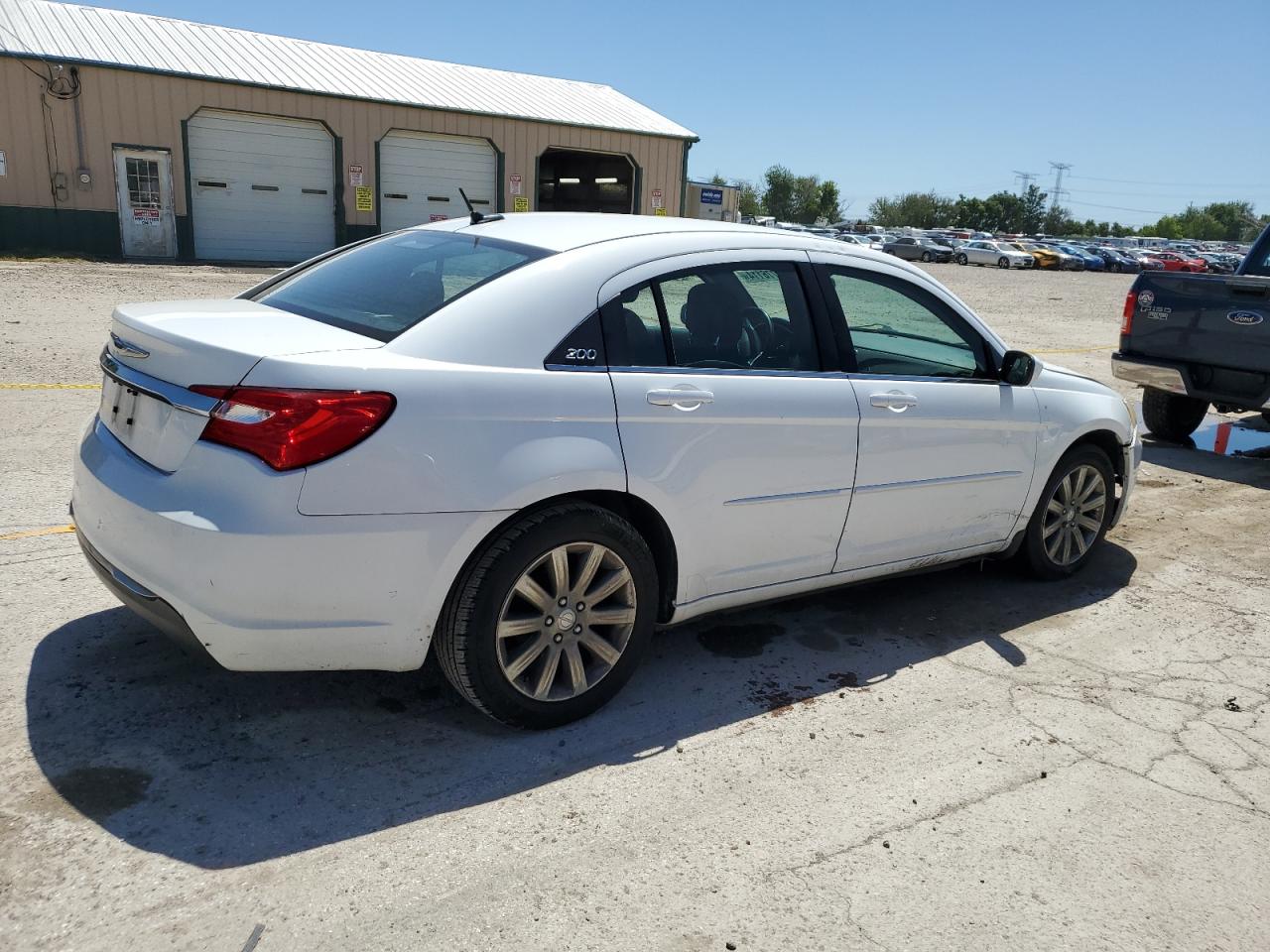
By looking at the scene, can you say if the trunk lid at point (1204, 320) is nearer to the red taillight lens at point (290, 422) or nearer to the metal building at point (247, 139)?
the red taillight lens at point (290, 422)

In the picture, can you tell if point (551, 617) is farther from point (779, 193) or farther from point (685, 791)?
point (779, 193)

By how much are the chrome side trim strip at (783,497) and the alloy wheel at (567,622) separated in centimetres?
53

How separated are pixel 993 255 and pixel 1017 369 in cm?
5271

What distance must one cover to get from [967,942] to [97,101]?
26709mm

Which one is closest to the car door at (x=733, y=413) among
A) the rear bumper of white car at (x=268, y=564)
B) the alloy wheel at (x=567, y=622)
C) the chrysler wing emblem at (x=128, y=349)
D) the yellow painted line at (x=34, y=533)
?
the alloy wheel at (x=567, y=622)

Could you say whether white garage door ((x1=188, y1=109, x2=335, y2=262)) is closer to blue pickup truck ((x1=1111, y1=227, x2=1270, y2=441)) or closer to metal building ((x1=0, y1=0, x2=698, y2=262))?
metal building ((x1=0, y1=0, x2=698, y2=262))

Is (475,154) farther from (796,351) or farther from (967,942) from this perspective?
(967,942)

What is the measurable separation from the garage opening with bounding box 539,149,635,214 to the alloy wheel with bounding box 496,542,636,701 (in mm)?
29156

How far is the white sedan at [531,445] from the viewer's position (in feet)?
9.53

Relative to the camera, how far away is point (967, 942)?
2.58 m

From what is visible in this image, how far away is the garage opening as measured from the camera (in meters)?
32.0

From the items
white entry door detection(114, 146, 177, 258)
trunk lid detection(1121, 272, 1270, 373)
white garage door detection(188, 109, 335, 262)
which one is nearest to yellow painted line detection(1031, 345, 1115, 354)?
trunk lid detection(1121, 272, 1270, 373)

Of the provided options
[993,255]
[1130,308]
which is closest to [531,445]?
[1130,308]

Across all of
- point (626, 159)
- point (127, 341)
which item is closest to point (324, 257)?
point (127, 341)
